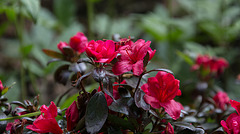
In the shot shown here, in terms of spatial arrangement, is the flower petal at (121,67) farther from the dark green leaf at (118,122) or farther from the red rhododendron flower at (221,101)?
the red rhododendron flower at (221,101)

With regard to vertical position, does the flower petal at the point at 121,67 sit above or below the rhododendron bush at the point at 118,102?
above

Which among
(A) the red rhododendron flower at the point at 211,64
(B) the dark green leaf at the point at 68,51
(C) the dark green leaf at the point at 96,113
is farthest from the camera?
(A) the red rhododendron flower at the point at 211,64

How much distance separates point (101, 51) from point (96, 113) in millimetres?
121

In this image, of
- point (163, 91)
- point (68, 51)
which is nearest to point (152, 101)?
point (163, 91)

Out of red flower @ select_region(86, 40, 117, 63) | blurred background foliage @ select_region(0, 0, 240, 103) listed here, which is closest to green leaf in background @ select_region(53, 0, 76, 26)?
blurred background foliage @ select_region(0, 0, 240, 103)

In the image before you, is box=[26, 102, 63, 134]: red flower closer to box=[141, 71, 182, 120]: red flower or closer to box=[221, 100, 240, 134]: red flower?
box=[141, 71, 182, 120]: red flower

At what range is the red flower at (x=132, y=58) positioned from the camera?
1.67 feet

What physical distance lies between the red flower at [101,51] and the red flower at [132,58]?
0.07 feet

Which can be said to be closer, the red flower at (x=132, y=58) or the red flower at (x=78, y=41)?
the red flower at (x=132, y=58)

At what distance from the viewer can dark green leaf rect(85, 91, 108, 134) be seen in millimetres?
492

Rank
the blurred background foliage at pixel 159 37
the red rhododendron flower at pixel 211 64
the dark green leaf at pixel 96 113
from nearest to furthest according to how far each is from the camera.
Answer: the dark green leaf at pixel 96 113 → the red rhododendron flower at pixel 211 64 → the blurred background foliage at pixel 159 37

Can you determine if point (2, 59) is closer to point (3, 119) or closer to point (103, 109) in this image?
point (3, 119)

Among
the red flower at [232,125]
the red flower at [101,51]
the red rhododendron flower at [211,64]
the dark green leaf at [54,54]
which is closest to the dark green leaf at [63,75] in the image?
the dark green leaf at [54,54]

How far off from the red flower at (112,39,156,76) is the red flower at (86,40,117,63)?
0.02 m
